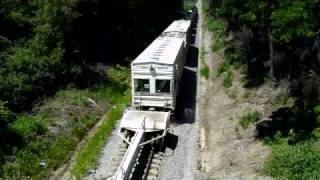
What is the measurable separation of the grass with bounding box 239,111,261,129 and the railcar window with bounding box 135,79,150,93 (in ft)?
16.6

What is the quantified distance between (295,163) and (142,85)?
10030 millimetres

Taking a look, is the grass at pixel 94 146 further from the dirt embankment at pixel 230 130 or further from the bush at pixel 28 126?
the dirt embankment at pixel 230 130

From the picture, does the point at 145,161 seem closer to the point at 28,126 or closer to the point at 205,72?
the point at 28,126

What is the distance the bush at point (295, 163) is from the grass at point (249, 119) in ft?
13.3

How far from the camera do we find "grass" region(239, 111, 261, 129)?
904 inches

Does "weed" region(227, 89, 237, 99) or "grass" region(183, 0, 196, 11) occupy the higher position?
"grass" region(183, 0, 196, 11)

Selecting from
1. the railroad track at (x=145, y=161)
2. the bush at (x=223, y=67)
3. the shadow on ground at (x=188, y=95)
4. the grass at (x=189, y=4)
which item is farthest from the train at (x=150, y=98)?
the grass at (x=189, y=4)

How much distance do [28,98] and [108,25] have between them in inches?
602

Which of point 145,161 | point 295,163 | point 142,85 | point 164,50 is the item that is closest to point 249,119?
point 145,161

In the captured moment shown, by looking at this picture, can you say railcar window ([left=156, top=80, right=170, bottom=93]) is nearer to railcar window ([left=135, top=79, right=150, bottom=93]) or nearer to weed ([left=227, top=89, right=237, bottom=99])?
railcar window ([left=135, top=79, right=150, bottom=93])

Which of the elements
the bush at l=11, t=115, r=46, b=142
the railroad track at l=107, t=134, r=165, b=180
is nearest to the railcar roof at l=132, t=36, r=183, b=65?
the railroad track at l=107, t=134, r=165, b=180

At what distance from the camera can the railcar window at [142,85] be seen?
25.3 meters

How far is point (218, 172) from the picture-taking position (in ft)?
63.2

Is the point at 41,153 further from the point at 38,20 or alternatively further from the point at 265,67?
the point at 265,67
